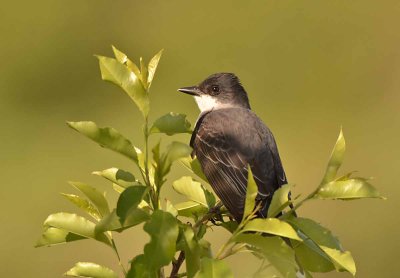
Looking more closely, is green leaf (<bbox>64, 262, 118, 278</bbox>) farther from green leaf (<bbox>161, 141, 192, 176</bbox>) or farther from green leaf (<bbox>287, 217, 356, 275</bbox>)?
green leaf (<bbox>287, 217, 356, 275</bbox>)

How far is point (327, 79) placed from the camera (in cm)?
1434

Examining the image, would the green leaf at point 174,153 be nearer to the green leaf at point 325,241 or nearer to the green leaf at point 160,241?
the green leaf at point 160,241

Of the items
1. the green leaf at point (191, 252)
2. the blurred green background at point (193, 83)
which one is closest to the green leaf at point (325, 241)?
the green leaf at point (191, 252)

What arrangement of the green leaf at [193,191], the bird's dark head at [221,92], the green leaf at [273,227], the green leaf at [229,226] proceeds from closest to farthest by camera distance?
the green leaf at [273,227], the green leaf at [193,191], the green leaf at [229,226], the bird's dark head at [221,92]

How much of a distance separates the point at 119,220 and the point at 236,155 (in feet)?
7.72

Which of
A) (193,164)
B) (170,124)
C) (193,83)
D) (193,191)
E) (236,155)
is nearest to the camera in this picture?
(170,124)

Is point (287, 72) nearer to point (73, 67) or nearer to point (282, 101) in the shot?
point (282, 101)

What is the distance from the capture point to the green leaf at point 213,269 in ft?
8.75

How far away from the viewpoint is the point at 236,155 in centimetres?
500

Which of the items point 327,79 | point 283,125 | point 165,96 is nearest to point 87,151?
point 165,96

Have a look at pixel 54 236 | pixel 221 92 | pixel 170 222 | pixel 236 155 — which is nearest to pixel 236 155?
pixel 236 155

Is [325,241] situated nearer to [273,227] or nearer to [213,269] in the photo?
[273,227]

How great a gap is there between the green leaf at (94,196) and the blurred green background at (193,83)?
22.7ft

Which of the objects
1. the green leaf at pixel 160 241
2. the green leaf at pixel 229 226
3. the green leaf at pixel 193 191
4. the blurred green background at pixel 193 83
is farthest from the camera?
the blurred green background at pixel 193 83
